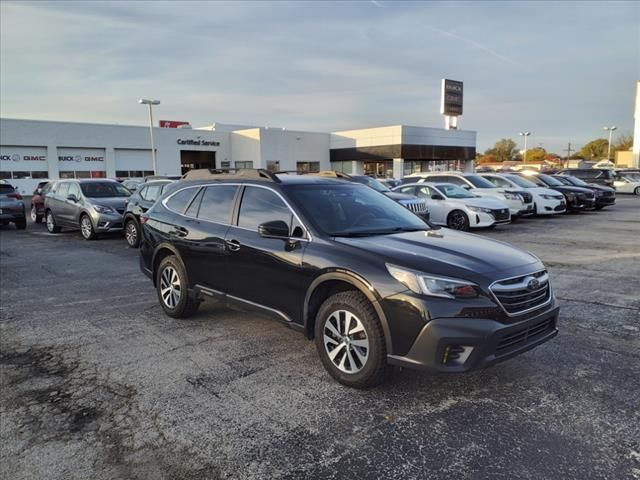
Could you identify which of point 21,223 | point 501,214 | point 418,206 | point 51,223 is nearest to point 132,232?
point 51,223

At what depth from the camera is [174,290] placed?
5.88 meters

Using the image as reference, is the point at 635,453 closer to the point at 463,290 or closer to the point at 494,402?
the point at 494,402

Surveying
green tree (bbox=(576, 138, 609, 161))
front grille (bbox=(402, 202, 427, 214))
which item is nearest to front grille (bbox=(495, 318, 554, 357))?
front grille (bbox=(402, 202, 427, 214))

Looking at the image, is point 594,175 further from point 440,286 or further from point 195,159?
point 195,159

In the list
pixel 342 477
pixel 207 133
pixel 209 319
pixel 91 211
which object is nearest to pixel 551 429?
pixel 342 477

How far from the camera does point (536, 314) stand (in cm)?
382

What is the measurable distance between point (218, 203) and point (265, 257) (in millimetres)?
1175

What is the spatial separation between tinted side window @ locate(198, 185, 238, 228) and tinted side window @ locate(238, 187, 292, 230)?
22 centimetres

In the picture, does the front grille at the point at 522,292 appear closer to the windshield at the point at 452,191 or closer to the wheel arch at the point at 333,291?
the wheel arch at the point at 333,291

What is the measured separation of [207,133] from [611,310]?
4891 cm

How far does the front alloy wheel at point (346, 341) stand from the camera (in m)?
3.83

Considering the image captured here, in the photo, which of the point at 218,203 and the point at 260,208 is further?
the point at 218,203

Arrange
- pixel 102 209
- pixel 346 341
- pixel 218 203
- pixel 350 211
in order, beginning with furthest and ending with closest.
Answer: pixel 102 209, pixel 218 203, pixel 350 211, pixel 346 341

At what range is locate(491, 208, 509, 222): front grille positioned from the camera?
46.8 feet
